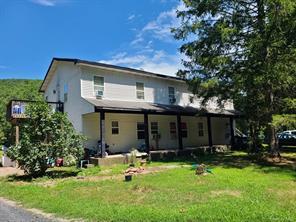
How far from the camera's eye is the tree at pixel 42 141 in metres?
14.1

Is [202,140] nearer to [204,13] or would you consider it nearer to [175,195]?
[204,13]

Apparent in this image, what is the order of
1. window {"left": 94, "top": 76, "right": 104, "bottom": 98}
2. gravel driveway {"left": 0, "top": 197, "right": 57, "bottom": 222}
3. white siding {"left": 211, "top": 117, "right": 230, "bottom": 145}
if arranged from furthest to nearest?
white siding {"left": 211, "top": 117, "right": 230, "bottom": 145} → window {"left": 94, "top": 76, "right": 104, "bottom": 98} → gravel driveway {"left": 0, "top": 197, "right": 57, "bottom": 222}

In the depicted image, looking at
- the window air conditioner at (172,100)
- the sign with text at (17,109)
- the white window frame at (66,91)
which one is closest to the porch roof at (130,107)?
the window air conditioner at (172,100)

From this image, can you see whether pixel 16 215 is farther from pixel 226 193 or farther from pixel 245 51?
pixel 245 51

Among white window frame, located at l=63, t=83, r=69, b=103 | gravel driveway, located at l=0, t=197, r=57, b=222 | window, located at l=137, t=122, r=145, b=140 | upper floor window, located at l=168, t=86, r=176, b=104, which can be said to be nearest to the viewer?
gravel driveway, located at l=0, t=197, r=57, b=222

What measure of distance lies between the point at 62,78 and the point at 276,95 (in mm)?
14169

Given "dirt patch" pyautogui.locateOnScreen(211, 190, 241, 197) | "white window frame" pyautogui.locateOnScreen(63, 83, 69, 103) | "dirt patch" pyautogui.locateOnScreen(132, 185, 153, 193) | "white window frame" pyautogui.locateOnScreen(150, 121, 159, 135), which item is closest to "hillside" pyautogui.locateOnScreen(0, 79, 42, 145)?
"white window frame" pyautogui.locateOnScreen(63, 83, 69, 103)

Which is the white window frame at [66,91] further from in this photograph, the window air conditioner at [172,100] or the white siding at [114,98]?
the window air conditioner at [172,100]

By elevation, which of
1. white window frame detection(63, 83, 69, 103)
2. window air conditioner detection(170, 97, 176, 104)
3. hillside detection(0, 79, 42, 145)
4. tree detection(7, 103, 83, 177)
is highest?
hillside detection(0, 79, 42, 145)

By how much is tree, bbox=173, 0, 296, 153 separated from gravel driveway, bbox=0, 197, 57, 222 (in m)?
12.0

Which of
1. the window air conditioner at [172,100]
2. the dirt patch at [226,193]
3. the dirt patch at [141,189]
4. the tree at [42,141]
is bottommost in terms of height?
the dirt patch at [226,193]

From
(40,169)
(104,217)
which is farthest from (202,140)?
(104,217)

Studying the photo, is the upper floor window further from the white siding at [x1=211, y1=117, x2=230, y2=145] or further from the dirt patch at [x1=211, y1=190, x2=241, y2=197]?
the dirt patch at [x1=211, y1=190, x2=241, y2=197]

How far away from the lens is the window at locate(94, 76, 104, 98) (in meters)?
20.4
